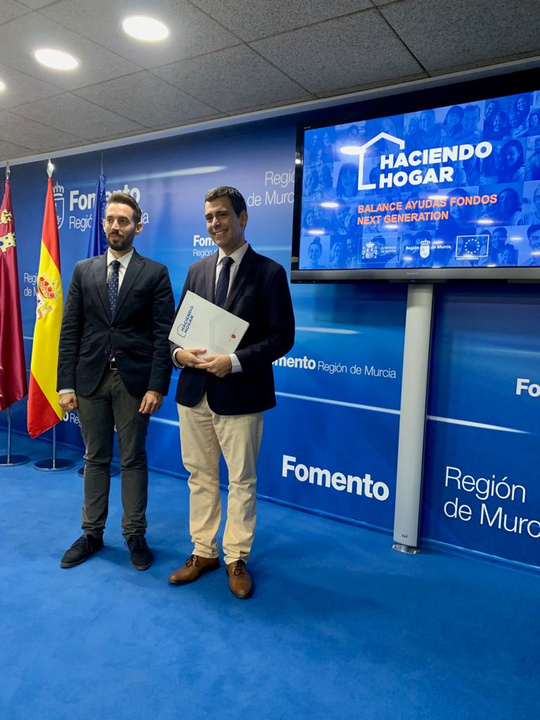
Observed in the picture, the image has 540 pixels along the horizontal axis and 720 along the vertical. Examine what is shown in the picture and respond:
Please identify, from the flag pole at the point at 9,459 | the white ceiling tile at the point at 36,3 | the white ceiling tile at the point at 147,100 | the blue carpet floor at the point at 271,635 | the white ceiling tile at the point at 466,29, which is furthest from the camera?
the flag pole at the point at 9,459

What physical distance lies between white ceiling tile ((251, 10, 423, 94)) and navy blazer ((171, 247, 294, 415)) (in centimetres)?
103

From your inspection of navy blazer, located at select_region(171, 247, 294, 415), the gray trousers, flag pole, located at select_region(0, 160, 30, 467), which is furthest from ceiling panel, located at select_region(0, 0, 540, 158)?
the gray trousers

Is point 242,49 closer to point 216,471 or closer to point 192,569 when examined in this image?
point 216,471

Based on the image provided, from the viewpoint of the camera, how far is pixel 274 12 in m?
2.19

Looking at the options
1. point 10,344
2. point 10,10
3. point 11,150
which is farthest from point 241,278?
point 11,150

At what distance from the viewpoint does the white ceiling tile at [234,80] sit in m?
2.63

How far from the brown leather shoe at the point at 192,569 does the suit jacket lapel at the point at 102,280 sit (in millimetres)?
1175

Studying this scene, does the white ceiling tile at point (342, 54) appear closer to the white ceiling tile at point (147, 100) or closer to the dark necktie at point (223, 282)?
the white ceiling tile at point (147, 100)

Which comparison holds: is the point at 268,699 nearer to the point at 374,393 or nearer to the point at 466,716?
the point at 466,716

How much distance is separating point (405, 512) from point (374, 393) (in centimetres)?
68

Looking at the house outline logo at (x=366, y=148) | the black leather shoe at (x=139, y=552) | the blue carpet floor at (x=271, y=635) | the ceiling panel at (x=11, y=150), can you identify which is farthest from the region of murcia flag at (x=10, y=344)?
the house outline logo at (x=366, y=148)

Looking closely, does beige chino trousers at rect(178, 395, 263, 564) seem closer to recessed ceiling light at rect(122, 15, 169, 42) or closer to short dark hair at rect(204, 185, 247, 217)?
short dark hair at rect(204, 185, 247, 217)

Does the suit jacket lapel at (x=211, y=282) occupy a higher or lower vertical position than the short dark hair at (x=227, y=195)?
lower

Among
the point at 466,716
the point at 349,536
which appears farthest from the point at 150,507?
the point at 466,716
